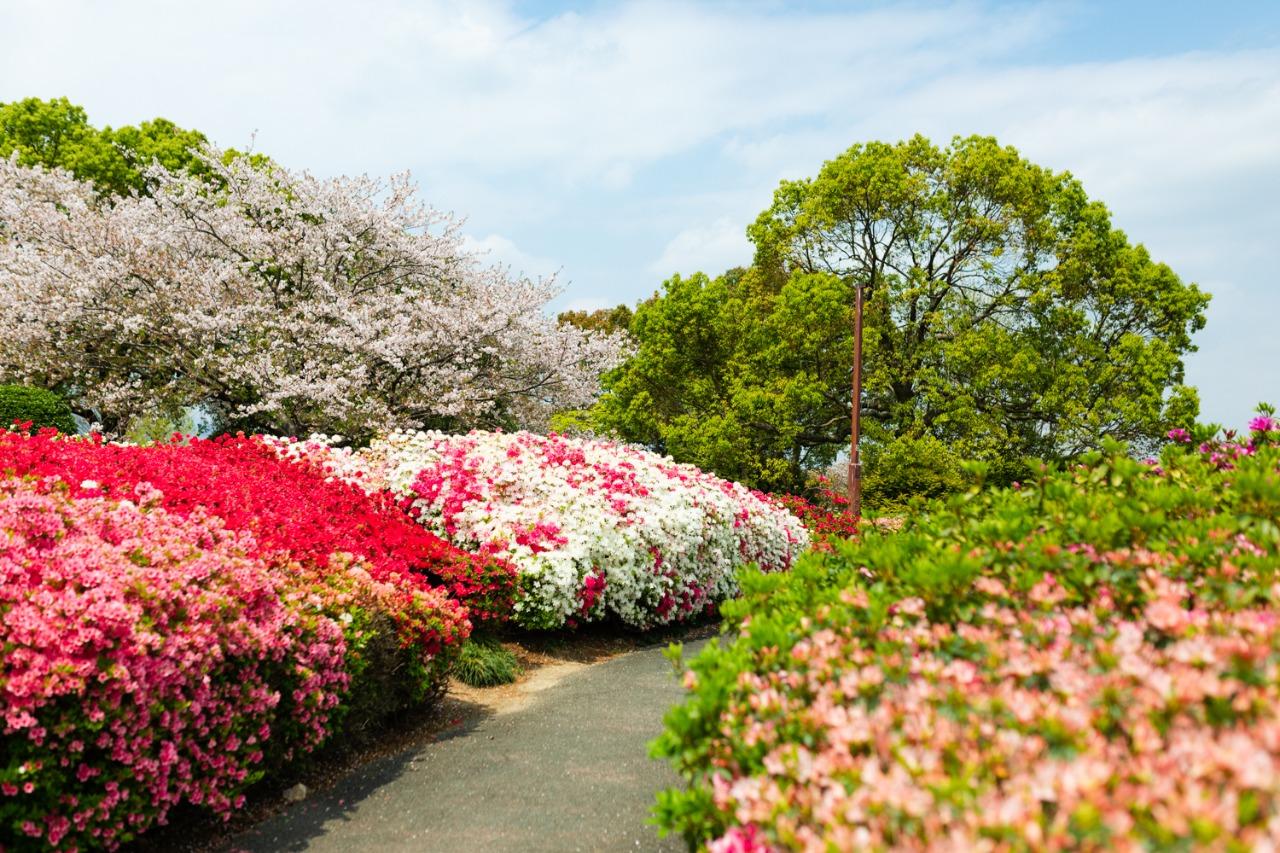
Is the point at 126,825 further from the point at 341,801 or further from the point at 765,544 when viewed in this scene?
the point at 765,544

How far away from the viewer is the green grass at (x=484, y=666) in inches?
331

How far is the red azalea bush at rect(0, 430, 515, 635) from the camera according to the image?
678 centimetres

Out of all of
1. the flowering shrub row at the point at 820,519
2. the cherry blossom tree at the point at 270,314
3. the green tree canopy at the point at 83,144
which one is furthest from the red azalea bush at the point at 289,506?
the green tree canopy at the point at 83,144

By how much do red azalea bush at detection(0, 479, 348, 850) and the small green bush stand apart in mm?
13582

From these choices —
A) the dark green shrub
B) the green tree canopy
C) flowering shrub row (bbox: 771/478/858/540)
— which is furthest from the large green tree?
the green tree canopy

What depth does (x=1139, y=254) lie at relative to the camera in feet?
79.8

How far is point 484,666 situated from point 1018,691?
22.7 ft

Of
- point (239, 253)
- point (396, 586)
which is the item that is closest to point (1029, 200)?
point (239, 253)

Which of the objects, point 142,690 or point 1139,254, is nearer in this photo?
point 142,690

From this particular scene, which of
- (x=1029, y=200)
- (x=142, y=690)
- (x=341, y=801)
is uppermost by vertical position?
(x=1029, y=200)

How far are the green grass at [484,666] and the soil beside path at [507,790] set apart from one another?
0.49 meters

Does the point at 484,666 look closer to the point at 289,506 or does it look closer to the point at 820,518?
the point at 289,506

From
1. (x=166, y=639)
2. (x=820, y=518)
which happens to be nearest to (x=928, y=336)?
(x=820, y=518)

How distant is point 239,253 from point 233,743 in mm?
17560
